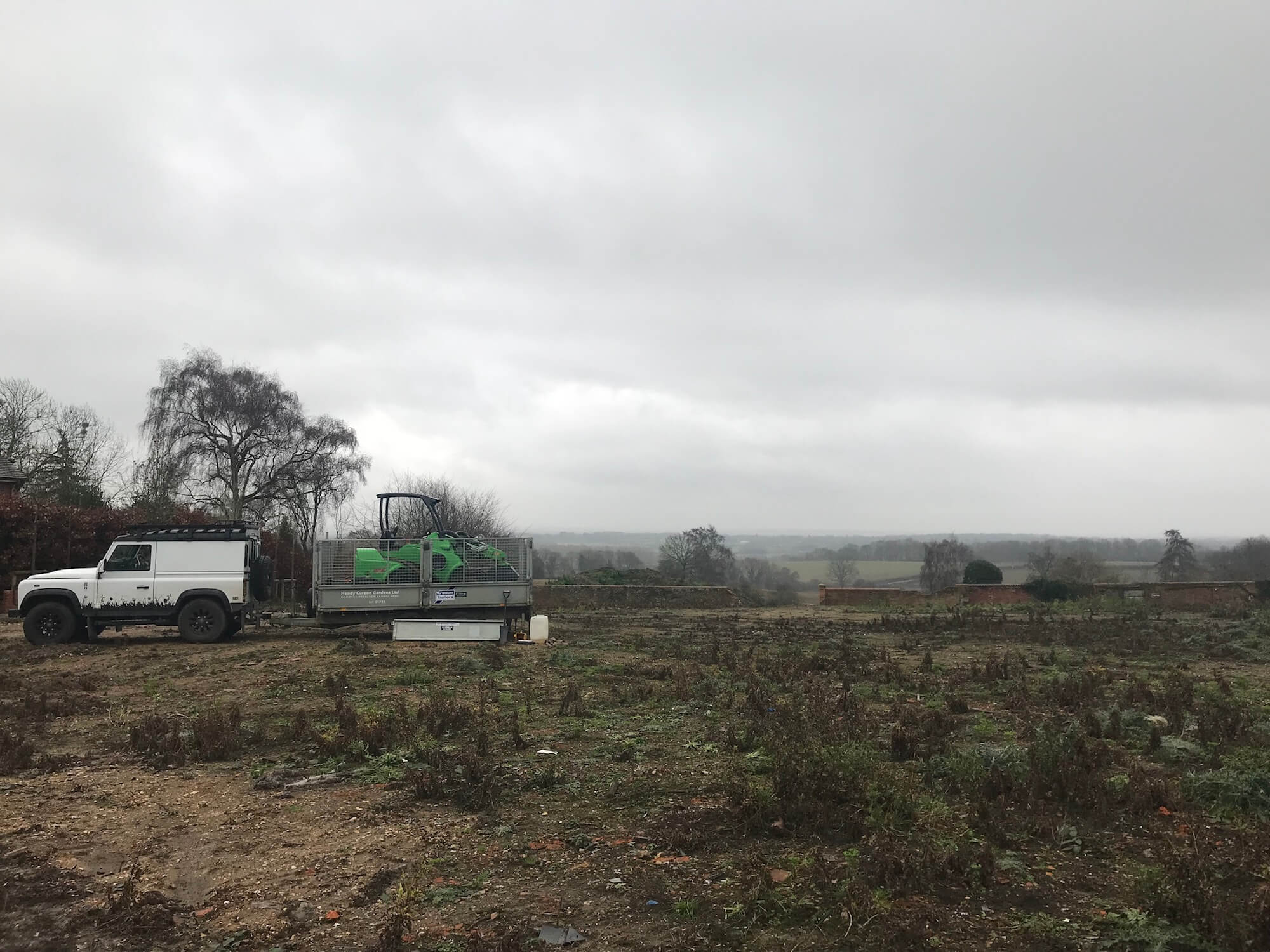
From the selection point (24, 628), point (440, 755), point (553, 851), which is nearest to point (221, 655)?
point (24, 628)

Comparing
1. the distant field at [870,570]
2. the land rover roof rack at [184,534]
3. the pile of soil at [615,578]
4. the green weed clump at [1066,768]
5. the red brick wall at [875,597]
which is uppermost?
the land rover roof rack at [184,534]

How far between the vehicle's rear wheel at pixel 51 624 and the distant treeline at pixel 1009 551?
274 ft

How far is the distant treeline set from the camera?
9619 cm

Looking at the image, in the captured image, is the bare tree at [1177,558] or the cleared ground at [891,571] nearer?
the bare tree at [1177,558]

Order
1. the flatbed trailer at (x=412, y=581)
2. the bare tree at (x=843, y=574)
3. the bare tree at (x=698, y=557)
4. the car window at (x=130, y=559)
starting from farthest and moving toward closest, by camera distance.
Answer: the bare tree at (x=843, y=574) < the bare tree at (x=698, y=557) < the flatbed trailer at (x=412, y=581) < the car window at (x=130, y=559)

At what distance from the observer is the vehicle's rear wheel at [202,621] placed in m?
18.3

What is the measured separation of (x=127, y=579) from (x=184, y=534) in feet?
4.90

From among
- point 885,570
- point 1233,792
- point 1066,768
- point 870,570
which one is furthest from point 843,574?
point 1233,792

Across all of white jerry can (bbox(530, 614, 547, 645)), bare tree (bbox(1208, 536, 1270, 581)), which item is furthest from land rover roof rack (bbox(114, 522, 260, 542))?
bare tree (bbox(1208, 536, 1270, 581))

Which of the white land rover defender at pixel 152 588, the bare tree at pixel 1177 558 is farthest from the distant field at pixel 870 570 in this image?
the white land rover defender at pixel 152 588

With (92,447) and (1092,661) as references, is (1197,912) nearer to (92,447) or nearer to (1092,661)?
(1092,661)

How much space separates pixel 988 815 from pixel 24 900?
647 cm

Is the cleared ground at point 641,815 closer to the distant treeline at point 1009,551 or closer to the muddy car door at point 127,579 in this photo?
the muddy car door at point 127,579

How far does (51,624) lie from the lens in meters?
18.1
